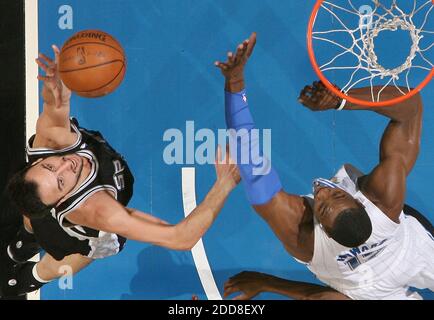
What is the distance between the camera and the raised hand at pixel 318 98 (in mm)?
3035

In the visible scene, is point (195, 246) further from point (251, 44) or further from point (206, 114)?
point (251, 44)

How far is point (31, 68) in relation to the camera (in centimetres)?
306

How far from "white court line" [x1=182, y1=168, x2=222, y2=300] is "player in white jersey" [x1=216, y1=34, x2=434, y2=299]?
6.0 inches

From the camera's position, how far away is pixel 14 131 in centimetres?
308

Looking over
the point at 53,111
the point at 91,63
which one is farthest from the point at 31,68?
the point at 91,63

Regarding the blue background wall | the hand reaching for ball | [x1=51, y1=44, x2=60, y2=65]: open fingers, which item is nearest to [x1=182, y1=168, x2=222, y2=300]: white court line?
the blue background wall

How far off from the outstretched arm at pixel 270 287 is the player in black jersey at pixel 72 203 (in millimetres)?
286

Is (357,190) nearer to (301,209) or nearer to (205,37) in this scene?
(301,209)

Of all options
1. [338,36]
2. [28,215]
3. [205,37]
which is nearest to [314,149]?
[338,36]

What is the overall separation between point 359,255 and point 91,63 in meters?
1.48

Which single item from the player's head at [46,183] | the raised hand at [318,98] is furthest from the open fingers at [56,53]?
the raised hand at [318,98]

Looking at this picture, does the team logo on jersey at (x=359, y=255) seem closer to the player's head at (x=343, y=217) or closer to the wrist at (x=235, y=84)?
the player's head at (x=343, y=217)

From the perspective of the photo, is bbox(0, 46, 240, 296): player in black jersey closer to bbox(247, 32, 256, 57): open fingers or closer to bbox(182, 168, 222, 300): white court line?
bbox(182, 168, 222, 300): white court line

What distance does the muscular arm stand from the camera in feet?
9.79
